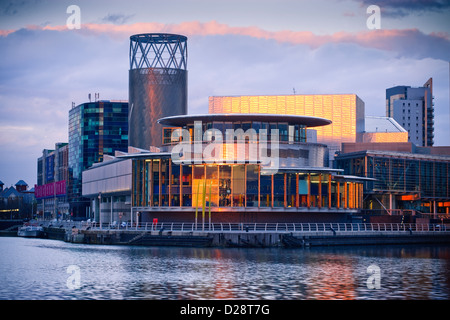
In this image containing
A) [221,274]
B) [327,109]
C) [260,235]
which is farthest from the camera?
[327,109]

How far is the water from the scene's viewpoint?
54.2 m

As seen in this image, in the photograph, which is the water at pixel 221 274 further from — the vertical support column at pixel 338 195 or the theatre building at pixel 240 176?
the vertical support column at pixel 338 195

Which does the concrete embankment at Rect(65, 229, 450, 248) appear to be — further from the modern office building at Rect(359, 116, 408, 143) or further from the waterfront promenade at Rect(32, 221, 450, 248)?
the modern office building at Rect(359, 116, 408, 143)

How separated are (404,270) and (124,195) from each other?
84344 mm

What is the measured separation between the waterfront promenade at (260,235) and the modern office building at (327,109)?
179ft

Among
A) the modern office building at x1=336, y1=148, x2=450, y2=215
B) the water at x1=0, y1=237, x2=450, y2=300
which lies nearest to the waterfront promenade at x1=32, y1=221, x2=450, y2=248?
the water at x1=0, y1=237, x2=450, y2=300

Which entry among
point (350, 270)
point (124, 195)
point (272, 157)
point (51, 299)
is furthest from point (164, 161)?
point (51, 299)

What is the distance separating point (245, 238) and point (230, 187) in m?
14.6

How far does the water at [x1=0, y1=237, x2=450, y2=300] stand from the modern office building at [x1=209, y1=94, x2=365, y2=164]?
259 ft

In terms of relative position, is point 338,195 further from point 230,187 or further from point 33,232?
point 33,232

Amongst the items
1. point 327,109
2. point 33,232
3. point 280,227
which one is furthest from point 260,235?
point 327,109

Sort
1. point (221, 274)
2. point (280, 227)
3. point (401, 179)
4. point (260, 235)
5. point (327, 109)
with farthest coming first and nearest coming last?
point (327, 109), point (401, 179), point (280, 227), point (260, 235), point (221, 274)

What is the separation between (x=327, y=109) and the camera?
569 ft

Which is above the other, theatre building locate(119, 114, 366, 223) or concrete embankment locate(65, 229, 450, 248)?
theatre building locate(119, 114, 366, 223)
